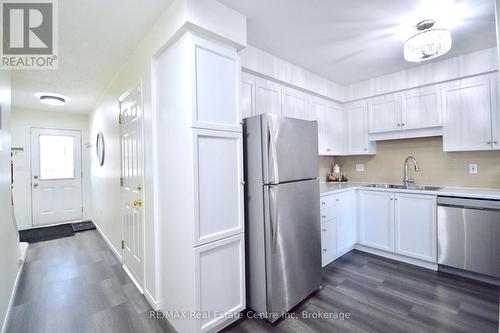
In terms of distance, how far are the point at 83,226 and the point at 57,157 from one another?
161cm

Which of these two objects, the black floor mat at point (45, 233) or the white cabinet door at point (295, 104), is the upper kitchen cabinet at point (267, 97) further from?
the black floor mat at point (45, 233)

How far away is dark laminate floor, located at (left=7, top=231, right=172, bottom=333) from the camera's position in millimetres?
1866

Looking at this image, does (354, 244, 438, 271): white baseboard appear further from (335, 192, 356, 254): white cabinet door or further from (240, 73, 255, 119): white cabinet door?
(240, 73, 255, 119): white cabinet door

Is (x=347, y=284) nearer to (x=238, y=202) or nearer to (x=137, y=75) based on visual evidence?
(x=238, y=202)

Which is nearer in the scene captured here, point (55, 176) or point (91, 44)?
point (91, 44)

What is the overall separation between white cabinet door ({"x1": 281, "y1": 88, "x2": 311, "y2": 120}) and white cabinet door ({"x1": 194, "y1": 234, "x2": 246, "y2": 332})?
1.75 metres

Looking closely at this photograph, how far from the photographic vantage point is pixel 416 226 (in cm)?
275

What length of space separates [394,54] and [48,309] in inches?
175

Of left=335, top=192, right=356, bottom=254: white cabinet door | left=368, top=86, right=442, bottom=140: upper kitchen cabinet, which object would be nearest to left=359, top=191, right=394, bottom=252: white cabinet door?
left=335, top=192, right=356, bottom=254: white cabinet door

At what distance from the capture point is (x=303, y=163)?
2.14 m

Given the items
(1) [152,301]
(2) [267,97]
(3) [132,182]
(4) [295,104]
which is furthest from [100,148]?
(4) [295,104]

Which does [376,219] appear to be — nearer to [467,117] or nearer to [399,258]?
[399,258]

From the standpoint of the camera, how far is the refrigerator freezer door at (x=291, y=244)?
1.84m

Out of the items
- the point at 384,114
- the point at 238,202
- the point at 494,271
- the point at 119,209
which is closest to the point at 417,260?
the point at 494,271
